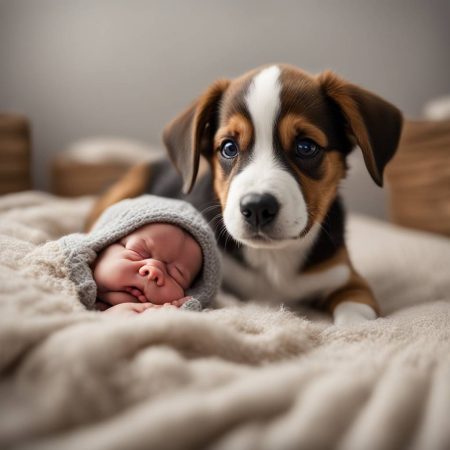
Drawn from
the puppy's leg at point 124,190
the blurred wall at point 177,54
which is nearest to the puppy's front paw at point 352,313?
the puppy's leg at point 124,190

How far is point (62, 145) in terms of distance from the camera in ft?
15.0

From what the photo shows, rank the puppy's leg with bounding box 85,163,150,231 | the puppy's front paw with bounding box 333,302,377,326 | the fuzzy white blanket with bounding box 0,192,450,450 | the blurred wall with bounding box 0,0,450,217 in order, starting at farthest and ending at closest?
the blurred wall with bounding box 0,0,450,217, the puppy's leg with bounding box 85,163,150,231, the puppy's front paw with bounding box 333,302,377,326, the fuzzy white blanket with bounding box 0,192,450,450

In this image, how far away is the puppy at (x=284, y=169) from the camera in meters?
1.56

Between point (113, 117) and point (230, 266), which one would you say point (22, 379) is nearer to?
point (230, 266)

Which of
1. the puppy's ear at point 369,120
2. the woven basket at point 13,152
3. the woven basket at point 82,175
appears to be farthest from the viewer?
the woven basket at point 82,175

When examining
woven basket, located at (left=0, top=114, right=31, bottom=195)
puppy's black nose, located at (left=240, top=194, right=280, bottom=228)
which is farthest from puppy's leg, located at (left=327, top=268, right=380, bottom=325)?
woven basket, located at (left=0, top=114, right=31, bottom=195)

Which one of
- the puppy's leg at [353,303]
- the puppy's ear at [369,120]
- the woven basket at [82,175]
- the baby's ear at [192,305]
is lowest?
the woven basket at [82,175]

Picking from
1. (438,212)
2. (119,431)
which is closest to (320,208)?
(119,431)

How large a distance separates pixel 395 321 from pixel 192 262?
2.17ft

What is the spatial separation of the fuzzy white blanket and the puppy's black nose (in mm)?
330

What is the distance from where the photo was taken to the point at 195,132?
6.15 feet

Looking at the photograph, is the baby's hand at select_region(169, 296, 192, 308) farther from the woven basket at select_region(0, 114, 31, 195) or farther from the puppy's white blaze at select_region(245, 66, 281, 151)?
the woven basket at select_region(0, 114, 31, 195)

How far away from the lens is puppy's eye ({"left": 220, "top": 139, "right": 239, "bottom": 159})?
1756 mm

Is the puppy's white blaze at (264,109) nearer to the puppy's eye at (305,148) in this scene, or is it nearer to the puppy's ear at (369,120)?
the puppy's eye at (305,148)
